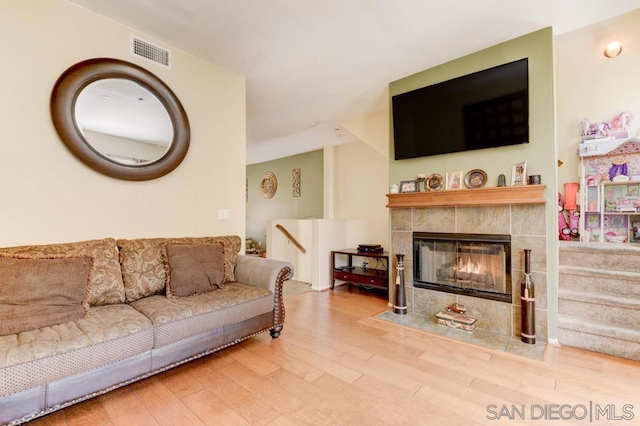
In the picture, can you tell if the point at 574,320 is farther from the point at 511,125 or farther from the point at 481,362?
the point at 511,125

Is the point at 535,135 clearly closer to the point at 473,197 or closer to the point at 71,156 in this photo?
the point at 473,197

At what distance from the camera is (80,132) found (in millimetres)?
2152

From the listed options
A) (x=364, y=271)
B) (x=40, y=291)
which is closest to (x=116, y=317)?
(x=40, y=291)

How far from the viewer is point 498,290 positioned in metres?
2.69

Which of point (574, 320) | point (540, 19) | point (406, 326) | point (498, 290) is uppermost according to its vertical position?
point (540, 19)

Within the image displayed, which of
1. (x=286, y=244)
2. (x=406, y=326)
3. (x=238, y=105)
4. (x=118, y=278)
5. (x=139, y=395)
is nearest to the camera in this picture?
(x=139, y=395)

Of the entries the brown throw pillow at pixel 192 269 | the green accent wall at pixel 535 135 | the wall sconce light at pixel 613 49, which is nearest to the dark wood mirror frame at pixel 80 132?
the brown throw pillow at pixel 192 269

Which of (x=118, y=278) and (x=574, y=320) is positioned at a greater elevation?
(x=118, y=278)

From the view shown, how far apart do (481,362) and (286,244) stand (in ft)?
11.8

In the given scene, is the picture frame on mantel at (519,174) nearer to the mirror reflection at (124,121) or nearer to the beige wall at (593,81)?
the beige wall at (593,81)

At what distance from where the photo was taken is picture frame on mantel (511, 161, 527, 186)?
253 cm

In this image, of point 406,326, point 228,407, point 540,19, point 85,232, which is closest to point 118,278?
point 85,232

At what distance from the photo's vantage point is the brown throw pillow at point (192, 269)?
219 cm

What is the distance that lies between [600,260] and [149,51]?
4.49 metres
